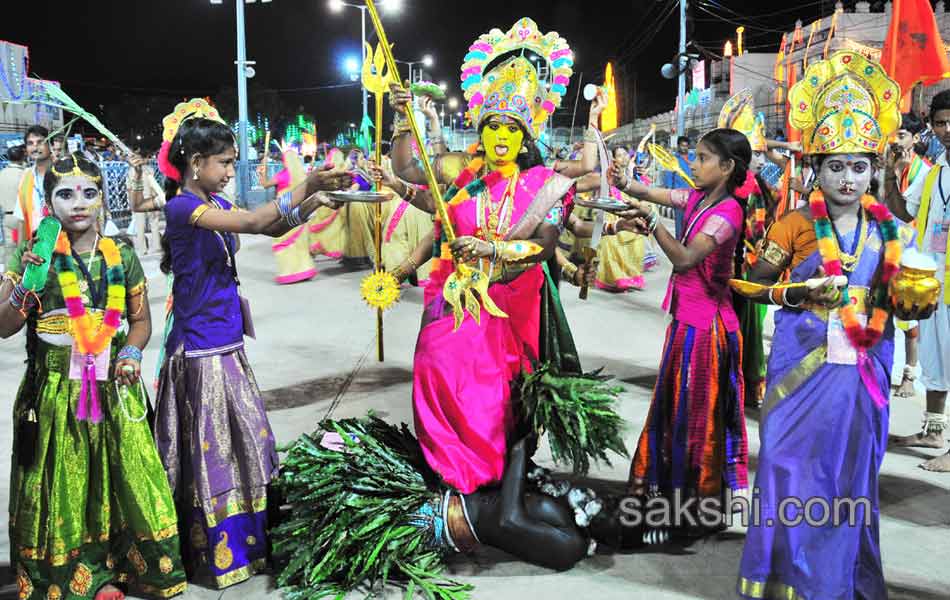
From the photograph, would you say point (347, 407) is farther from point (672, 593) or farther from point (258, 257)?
point (258, 257)

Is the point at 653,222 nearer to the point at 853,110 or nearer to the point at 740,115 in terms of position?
the point at 853,110

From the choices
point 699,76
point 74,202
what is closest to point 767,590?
point 74,202

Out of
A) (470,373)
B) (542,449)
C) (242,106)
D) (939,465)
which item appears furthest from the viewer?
(242,106)

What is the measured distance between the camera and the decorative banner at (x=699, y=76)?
49.0 meters

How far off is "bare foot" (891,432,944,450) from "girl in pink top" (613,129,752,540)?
183 cm

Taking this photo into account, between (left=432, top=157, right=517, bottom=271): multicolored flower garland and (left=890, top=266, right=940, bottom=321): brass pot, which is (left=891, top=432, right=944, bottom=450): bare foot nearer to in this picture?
(left=890, top=266, right=940, bottom=321): brass pot

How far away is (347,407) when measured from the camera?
239 inches

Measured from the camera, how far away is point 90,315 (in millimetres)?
3184

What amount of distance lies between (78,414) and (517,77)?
7.84ft

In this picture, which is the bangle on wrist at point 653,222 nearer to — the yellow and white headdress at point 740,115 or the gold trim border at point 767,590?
the gold trim border at point 767,590

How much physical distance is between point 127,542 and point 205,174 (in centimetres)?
150

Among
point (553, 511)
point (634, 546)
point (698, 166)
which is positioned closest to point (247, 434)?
point (553, 511)

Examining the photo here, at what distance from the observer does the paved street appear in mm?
3525

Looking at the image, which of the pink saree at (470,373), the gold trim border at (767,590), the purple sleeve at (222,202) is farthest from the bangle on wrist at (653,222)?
the purple sleeve at (222,202)
